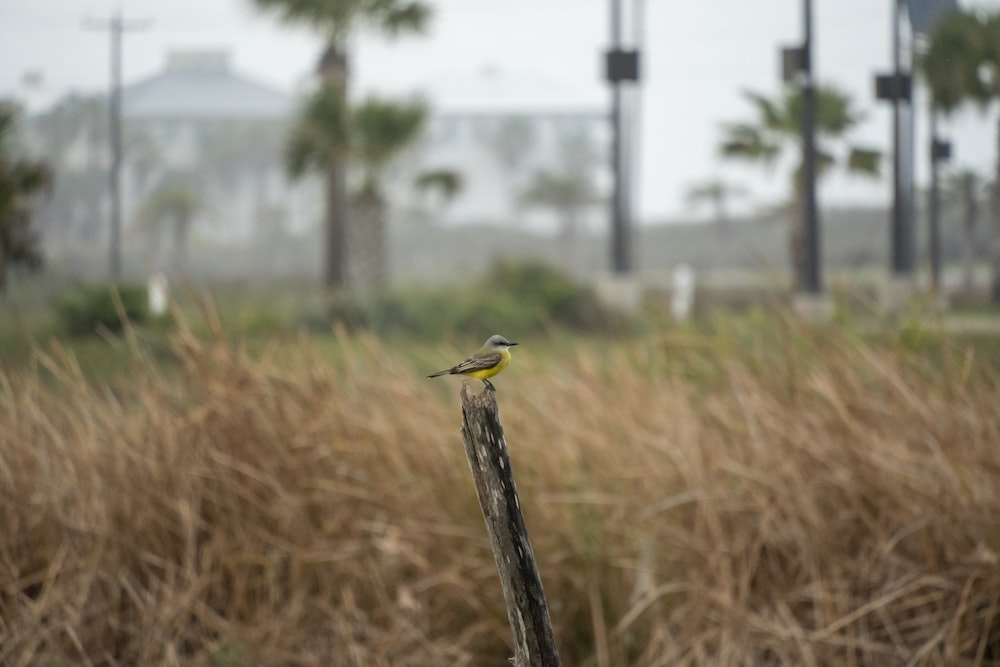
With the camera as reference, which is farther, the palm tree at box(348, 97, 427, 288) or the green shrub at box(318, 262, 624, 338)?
the palm tree at box(348, 97, 427, 288)

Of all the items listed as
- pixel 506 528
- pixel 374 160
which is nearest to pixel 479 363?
pixel 506 528

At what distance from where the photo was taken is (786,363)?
378cm

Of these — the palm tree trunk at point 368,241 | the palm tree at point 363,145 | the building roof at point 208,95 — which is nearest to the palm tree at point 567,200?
the building roof at point 208,95

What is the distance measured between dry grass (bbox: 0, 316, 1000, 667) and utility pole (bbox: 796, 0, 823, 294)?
9987mm

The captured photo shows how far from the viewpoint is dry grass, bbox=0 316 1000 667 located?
124 inches

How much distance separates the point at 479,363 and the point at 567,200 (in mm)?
53244

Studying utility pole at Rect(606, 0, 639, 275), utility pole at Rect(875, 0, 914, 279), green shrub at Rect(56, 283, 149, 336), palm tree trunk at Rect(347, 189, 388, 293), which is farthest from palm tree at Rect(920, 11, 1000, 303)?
palm tree trunk at Rect(347, 189, 388, 293)

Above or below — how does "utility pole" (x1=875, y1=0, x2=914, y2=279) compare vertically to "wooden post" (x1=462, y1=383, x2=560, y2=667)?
above

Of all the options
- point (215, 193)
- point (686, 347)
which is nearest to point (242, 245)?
point (215, 193)

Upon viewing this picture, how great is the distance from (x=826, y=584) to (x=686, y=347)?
51.7 inches

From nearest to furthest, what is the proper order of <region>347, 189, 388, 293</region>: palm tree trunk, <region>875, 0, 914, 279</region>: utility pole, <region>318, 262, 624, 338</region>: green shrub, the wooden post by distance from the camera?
the wooden post < <region>875, 0, 914, 279</region>: utility pole < <region>318, 262, 624, 338</region>: green shrub < <region>347, 189, 388, 293</region>: palm tree trunk

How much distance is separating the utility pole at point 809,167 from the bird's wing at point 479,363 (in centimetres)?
1292

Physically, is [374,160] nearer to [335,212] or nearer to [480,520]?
[335,212]

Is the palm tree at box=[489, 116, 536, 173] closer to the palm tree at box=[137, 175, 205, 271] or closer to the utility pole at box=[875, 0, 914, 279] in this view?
the palm tree at box=[137, 175, 205, 271]
